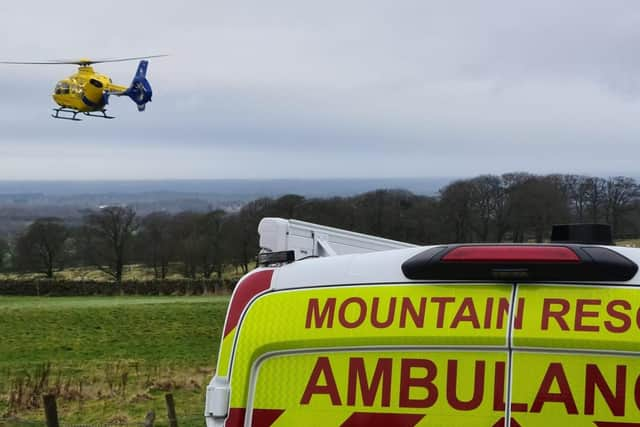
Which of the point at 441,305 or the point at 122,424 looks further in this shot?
the point at 122,424

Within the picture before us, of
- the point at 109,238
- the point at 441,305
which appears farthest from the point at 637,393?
the point at 109,238

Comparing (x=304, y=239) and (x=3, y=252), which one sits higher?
(x=304, y=239)

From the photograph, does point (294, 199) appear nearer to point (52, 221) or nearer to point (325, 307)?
point (325, 307)

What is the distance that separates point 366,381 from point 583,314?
72 cm

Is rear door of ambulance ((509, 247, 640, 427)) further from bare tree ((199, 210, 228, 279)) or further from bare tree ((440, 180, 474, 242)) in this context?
bare tree ((199, 210, 228, 279))

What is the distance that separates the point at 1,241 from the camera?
2928 inches

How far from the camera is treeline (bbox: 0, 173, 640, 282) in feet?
35.2

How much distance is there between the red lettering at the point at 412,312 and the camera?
9.29 feet

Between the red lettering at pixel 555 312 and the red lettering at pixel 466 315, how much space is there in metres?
0.21

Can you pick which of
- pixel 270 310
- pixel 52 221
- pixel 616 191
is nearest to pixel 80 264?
pixel 52 221

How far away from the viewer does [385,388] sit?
2.81 metres

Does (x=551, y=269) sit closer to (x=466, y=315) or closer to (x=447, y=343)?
(x=466, y=315)

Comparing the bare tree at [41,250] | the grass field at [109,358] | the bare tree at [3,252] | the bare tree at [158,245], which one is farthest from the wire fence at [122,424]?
the bare tree at [3,252]

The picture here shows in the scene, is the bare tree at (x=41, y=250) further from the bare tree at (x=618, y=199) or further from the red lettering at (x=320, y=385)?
the red lettering at (x=320, y=385)
